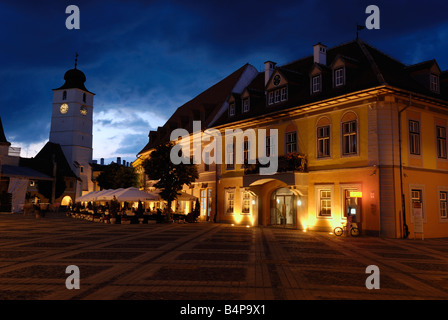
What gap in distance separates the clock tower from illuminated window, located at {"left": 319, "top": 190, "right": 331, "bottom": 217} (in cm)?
6645

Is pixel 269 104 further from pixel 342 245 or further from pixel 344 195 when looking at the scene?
pixel 342 245

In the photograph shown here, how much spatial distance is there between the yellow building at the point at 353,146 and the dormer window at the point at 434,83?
7 centimetres

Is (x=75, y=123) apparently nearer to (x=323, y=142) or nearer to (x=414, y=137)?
(x=323, y=142)

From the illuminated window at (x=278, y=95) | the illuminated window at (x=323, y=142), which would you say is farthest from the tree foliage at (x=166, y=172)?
the illuminated window at (x=323, y=142)

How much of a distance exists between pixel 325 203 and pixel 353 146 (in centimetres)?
383

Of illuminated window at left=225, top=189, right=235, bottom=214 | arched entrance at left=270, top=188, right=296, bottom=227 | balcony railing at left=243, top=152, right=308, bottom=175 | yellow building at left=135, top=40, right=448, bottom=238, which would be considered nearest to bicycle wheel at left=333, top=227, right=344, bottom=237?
yellow building at left=135, top=40, right=448, bottom=238

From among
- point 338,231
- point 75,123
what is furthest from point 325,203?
point 75,123

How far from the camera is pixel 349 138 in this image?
24.2 metres

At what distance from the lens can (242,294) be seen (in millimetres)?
7562

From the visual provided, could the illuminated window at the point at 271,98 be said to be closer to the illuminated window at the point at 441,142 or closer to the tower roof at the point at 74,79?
the illuminated window at the point at 441,142

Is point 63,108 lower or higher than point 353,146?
higher

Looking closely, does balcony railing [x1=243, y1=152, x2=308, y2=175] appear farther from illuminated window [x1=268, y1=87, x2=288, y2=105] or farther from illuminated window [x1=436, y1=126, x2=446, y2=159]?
illuminated window [x1=436, y1=126, x2=446, y2=159]
